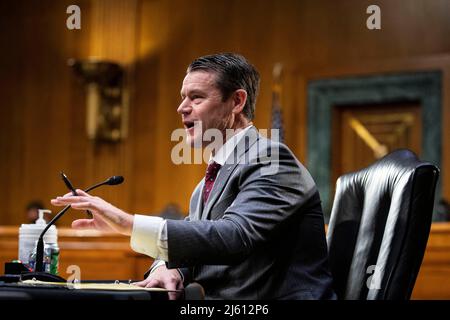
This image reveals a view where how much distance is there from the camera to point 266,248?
212cm

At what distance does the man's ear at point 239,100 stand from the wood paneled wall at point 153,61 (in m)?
4.23

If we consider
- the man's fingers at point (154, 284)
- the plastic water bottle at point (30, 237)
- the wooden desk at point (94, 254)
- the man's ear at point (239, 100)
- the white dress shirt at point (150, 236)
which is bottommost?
the wooden desk at point (94, 254)

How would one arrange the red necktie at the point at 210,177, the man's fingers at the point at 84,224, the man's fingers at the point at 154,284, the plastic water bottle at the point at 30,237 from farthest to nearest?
the plastic water bottle at the point at 30,237
the red necktie at the point at 210,177
the man's fingers at the point at 154,284
the man's fingers at the point at 84,224

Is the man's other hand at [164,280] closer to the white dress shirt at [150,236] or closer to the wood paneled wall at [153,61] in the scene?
the white dress shirt at [150,236]

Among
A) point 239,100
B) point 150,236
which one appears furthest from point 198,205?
point 150,236

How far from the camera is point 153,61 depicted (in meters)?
7.80

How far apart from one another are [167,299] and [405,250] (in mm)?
589

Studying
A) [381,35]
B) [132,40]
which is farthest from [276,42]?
[132,40]

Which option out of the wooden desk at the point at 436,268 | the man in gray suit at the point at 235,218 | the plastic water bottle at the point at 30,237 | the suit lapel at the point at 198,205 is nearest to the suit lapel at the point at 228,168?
the man in gray suit at the point at 235,218

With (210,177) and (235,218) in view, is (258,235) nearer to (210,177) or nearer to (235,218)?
(235,218)

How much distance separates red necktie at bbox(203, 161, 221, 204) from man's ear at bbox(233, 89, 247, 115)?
16 centimetres

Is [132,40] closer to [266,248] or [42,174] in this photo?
[42,174]

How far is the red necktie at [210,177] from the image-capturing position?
7.76 ft

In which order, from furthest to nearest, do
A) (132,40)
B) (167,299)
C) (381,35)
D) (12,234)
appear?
(132,40)
(381,35)
(12,234)
(167,299)
